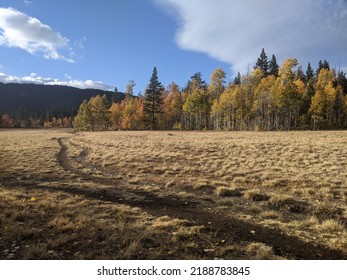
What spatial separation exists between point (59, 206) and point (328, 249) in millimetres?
9631

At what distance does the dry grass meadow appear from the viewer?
727 centimetres

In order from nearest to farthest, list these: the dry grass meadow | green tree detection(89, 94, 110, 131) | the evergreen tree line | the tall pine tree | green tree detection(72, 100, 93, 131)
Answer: the dry grass meadow < the evergreen tree line < the tall pine tree < green tree detection(72, 100, 93, 131) < green tree detection(89, 94, 110, 131)

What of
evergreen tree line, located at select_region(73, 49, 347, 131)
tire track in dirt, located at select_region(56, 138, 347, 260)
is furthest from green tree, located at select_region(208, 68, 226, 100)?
tire track in dirt, located at select_region(56, 138, 347, 260)

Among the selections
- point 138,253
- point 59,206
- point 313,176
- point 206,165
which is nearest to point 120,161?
point 206,165

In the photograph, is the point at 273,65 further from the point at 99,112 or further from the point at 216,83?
the point at 99,112

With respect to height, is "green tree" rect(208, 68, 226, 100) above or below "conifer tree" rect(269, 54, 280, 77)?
below

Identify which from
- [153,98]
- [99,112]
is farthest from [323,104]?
[99,112]

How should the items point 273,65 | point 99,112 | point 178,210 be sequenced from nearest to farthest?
point 178,210 < point 99,112 < point 273,65

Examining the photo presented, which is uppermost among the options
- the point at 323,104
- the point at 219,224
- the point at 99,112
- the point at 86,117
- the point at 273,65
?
the point at 273,65

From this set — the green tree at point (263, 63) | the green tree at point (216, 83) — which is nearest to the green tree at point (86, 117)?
the green tree at point (216, 83)

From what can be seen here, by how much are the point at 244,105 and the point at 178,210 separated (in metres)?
64.2

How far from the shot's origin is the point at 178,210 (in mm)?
11125

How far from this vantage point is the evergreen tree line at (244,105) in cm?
6356

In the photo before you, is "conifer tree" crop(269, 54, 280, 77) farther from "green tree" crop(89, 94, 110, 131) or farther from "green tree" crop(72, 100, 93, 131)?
"green tree" crop(72, 100, 93, 131)
